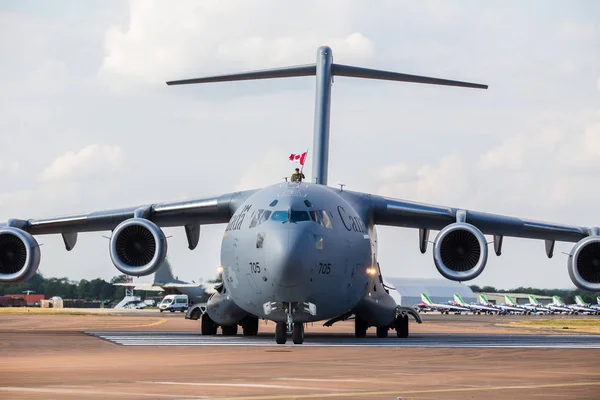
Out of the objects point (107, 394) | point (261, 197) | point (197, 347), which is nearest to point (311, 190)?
point (261, 197)

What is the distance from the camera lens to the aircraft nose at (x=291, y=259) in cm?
2102

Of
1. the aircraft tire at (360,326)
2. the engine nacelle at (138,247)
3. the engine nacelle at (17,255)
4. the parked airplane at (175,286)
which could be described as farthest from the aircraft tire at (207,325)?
the parked airplane at (175,286)

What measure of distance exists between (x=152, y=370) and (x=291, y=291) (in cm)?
816

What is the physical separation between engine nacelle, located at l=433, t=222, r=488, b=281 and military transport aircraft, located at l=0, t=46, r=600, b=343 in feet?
0.09

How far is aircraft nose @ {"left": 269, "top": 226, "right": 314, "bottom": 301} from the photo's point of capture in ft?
68.9

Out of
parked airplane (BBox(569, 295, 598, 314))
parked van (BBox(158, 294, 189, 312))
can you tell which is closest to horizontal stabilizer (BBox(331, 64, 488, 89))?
parked van (BBox(158, 294, 189, 312))

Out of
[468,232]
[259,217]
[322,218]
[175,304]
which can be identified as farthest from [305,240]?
[175,304]

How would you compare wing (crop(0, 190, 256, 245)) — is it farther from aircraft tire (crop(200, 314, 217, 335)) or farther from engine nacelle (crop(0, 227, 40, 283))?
aircraft tire (crop(200, 314, 217, 335))

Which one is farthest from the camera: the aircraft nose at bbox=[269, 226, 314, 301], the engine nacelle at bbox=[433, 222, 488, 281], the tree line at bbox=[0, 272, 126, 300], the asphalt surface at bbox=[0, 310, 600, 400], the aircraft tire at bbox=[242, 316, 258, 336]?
the tree line at bbox=[0, 272, 126, 300]

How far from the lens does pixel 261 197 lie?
23.3m

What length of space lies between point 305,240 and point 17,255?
9.50m

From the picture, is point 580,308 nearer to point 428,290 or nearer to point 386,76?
point 428,290

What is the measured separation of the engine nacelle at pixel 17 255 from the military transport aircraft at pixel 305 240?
26 millimetres

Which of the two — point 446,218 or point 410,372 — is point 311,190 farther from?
point 410,372
